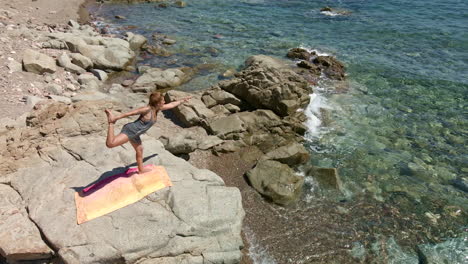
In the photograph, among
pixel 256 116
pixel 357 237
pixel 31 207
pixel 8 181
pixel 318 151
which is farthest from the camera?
pixel 256 116

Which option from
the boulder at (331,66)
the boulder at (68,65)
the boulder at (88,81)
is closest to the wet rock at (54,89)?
the boulder at (88,81)

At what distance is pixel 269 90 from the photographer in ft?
50.2

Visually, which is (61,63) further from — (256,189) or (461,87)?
(461,87)

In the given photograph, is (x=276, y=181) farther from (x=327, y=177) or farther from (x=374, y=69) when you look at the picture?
(x=374, y=69)

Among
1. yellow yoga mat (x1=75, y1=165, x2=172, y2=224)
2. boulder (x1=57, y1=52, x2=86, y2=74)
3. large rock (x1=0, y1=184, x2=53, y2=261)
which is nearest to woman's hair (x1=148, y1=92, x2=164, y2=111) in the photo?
yellow yoga mat (x1=75, y1=165, x2=172, y2=224)

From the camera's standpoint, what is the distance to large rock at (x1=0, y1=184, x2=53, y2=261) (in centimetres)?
715

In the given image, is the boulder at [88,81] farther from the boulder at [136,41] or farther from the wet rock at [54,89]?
the boulder at [136,41]

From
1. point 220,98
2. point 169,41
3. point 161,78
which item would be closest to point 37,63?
point 161,78

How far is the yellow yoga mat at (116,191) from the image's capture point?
7.97m

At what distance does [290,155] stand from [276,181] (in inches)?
60.8

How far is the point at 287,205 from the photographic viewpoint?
1064 cm

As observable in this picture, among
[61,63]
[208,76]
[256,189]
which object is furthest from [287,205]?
[61,63]

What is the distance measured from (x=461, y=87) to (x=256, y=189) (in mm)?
15497

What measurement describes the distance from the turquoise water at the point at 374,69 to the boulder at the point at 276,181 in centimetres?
94
